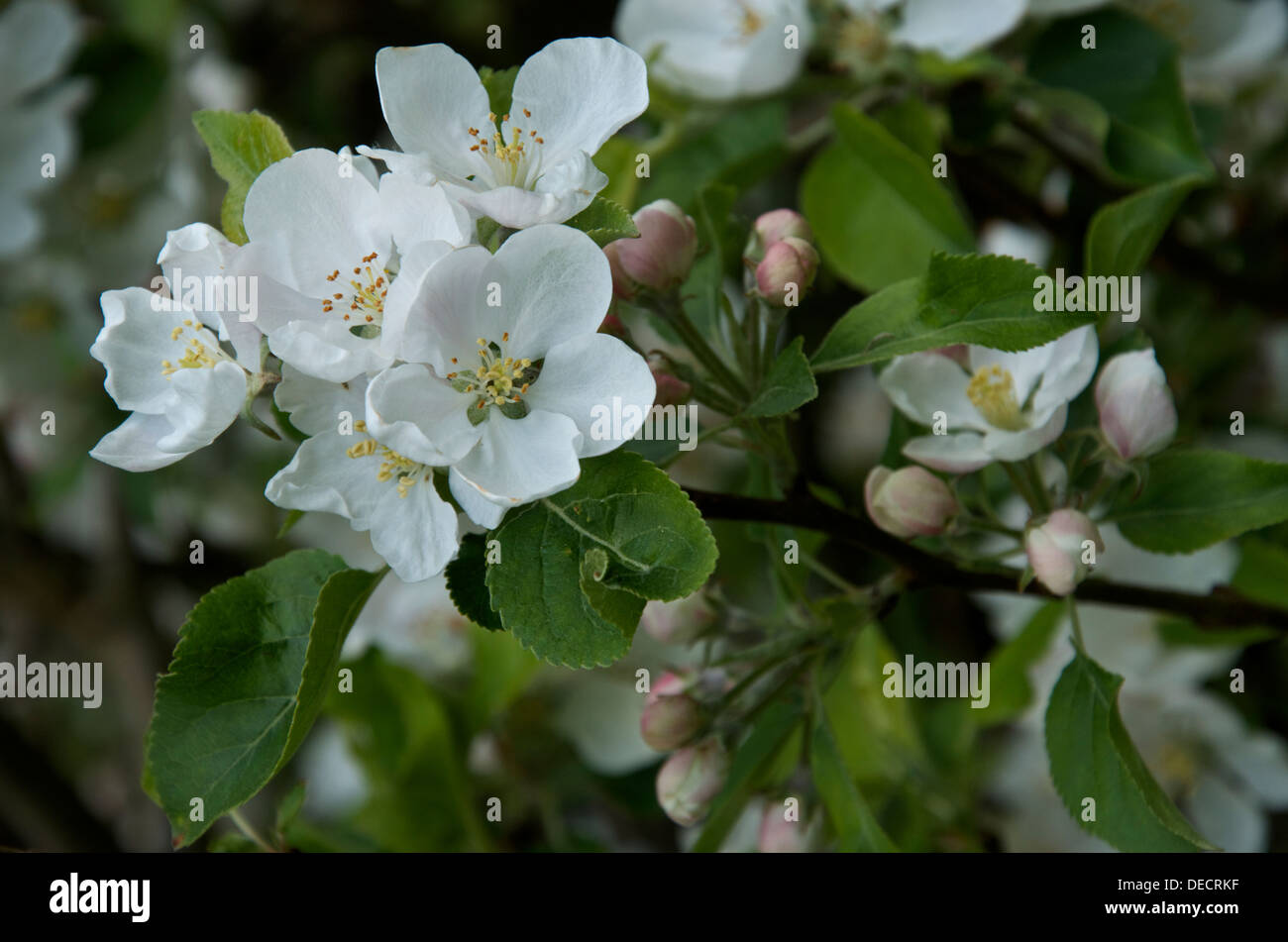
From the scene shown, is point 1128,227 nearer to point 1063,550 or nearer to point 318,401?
point 1063,550

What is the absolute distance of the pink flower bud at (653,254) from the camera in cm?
78

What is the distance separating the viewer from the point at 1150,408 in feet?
2.79

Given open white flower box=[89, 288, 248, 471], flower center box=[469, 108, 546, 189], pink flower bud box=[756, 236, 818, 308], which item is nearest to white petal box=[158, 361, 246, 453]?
open white flower box=[89, 288, 248, 471]

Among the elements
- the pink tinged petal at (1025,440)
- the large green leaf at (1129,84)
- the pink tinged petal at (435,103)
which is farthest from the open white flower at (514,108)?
the large green leaf at (1129,84)

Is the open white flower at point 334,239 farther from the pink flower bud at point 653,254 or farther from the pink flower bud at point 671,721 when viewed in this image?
the pink flower bud at point 671,721

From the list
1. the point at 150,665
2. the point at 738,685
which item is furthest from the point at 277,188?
the point at 150,665

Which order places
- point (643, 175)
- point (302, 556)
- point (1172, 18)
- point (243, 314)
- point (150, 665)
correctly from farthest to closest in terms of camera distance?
1. point (150, 665)
2. point (1172, 18)
3. point (643, 175)
4. point (302, 556)
5. point (243, 314)

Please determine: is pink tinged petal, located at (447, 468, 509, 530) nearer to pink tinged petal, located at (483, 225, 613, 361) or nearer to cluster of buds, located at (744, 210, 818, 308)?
pink tinged petal, located at (483, 225, 613, 361)

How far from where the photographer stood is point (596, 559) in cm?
69

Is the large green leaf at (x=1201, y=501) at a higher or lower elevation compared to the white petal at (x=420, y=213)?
lower

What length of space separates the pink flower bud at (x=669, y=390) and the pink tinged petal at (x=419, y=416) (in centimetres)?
12

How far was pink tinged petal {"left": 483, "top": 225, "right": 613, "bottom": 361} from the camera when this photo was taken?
0.69 meters
